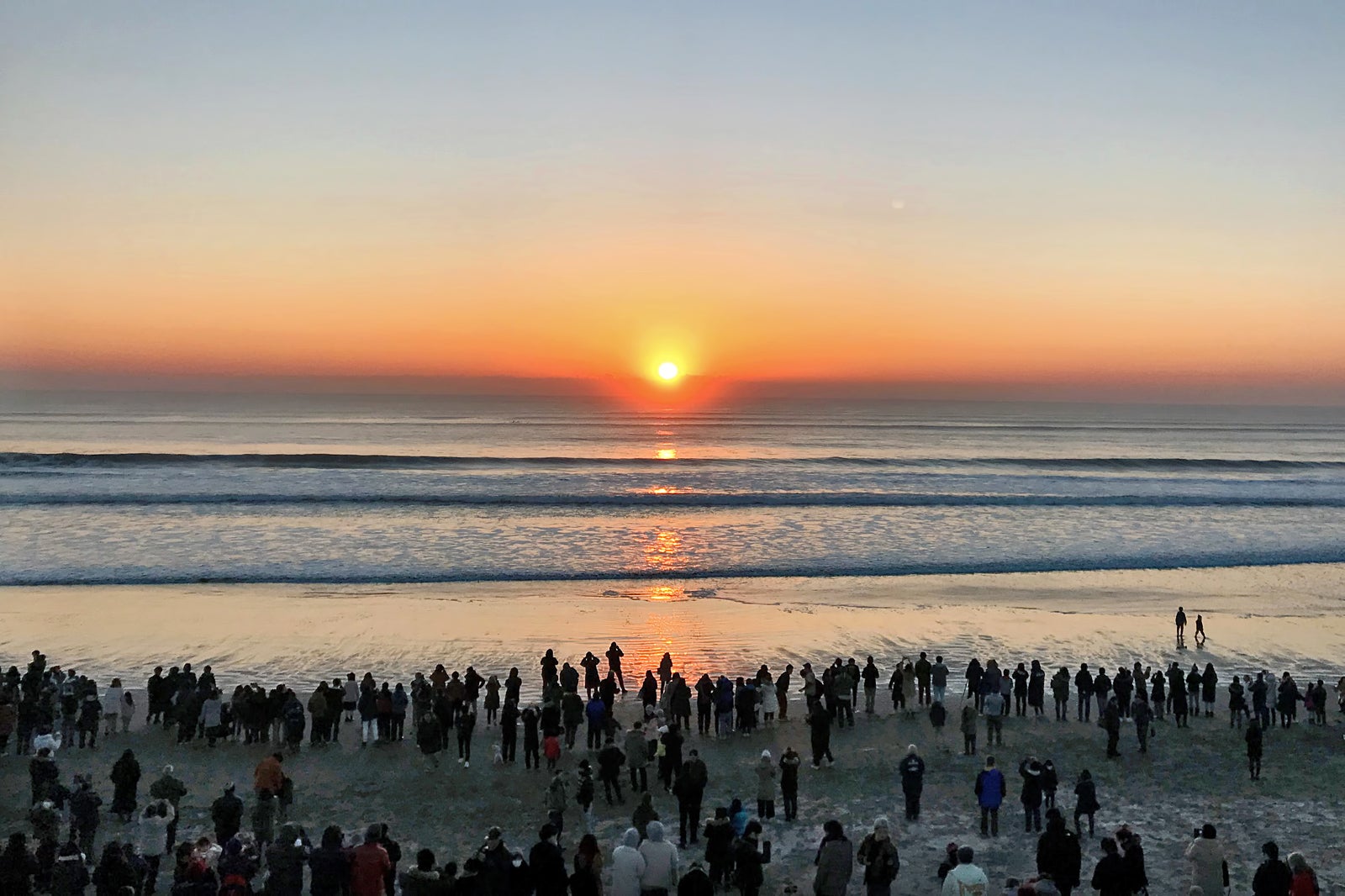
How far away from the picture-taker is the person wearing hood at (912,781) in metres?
11.5

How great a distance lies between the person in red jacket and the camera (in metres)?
8.42

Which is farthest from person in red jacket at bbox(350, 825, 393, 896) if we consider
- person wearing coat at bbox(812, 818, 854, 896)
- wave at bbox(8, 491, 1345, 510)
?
wave at bbox(8, 491, 1345, 510)

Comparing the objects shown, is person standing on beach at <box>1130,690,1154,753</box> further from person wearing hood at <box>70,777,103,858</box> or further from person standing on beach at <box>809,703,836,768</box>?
person wearing hood at <box>70,777,103,858</box>

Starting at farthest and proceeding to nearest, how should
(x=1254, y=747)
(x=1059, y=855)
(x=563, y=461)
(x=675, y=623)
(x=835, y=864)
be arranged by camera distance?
(x=563, y=461) → (x=675, y=623) → (x=1254, y=747) → (x=1059, y=855) → (x=835, y=864)

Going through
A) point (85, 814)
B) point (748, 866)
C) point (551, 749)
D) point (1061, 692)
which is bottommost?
point (551, 749)

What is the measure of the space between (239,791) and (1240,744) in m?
14.0

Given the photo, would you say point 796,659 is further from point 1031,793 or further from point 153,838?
point 153,838

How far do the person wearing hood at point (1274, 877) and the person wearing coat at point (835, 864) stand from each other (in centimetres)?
331

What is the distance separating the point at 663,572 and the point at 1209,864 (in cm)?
2185

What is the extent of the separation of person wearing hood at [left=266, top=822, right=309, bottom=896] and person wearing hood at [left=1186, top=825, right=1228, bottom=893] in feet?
25.3

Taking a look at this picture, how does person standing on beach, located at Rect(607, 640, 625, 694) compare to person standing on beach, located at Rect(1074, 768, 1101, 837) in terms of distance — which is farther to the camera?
person standing on beach, located at Rect(607, 640, 625, 694)

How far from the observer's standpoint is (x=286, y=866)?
8.40 m

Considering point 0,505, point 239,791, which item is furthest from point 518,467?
point 239,791

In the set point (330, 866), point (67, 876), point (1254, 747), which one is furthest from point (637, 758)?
point (1254, 747)
